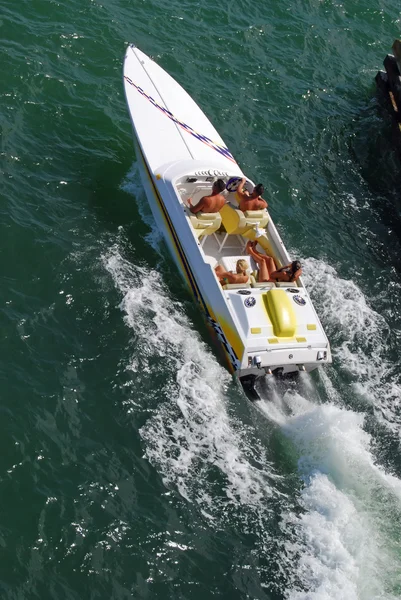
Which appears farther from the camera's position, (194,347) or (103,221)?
(103,221)

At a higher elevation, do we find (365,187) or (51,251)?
(365,187)

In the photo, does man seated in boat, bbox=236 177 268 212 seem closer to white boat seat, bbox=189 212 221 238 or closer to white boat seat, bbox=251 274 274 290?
white boat seat, bbox=189 212 221 238

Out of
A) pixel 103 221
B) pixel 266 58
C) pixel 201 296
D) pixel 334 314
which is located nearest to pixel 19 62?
pixel 103 221

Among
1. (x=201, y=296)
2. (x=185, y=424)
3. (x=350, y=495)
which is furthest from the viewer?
(x=201, y=296)

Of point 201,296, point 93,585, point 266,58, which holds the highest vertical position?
point 266,58

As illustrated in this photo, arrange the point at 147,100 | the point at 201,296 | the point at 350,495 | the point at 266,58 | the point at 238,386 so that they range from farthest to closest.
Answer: the point at 266,58
the point at 147,100
the point at 201,296
the point at 238,386
the point at 350,495

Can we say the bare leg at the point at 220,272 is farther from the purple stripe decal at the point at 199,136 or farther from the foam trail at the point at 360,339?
the purple stripe decal at the point at 199,136

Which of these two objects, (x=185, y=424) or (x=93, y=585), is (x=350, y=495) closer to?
(x=185, y=424)
